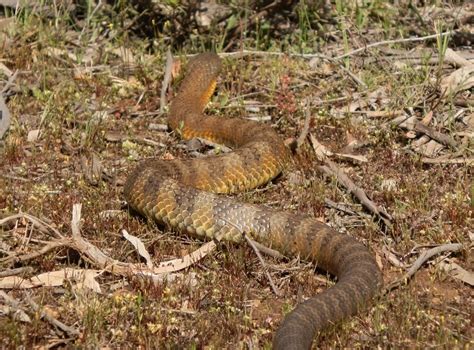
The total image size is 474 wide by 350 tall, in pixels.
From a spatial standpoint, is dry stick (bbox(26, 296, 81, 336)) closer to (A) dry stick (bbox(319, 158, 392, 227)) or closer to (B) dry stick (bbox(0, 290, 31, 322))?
(B) dry stick (bbox(0, 290, 31, 322))

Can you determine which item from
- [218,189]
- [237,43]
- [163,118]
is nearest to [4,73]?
[163,118]

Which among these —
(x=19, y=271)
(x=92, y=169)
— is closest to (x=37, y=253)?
(x=19, y=271)

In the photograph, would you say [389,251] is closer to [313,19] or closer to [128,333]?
[128,333]

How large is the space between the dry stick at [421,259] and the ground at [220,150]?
4 centimetres

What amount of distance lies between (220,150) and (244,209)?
6.63ft

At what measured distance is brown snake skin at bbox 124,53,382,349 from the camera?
607 cm

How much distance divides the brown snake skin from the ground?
14cm

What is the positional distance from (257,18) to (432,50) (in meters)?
2.10

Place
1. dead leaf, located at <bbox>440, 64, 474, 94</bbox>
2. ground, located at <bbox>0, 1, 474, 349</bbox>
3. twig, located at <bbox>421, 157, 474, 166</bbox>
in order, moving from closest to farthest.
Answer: ground, located at <bbox>0, 1, 474, 349</bbox> → twig, located at <bbox>421, 157, 474, 166</bbox> → dead leaf, located at <bbox>440, 64, 474, 94</bbox>

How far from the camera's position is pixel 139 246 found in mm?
7199

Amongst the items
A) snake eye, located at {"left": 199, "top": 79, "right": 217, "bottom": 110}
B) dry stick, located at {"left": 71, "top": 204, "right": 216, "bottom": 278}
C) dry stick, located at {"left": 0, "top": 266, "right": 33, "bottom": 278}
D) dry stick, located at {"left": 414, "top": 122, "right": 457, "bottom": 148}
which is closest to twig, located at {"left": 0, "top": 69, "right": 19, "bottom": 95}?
snake eye, located at {"left": 199, "top": 79, "right": 217, "bottom": 110}

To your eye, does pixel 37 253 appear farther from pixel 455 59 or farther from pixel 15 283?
pixel 455 59

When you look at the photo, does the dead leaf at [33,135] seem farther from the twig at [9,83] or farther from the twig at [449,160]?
the twig at [449,160]

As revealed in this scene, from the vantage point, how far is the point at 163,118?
10148mm
